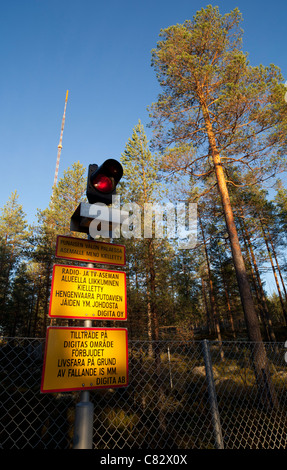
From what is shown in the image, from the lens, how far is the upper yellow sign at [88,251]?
8.55ft

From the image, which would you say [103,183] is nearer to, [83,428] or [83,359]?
[83,359]

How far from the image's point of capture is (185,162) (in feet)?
34.8

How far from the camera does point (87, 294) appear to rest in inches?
98.7

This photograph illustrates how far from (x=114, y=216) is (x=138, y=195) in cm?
1101

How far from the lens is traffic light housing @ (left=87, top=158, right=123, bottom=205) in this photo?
8.98 feet

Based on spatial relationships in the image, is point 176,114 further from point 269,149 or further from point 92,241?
point 92,241

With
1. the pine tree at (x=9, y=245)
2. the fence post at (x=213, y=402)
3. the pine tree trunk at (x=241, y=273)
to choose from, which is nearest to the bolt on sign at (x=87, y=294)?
the fence post at (x=213, y=402)

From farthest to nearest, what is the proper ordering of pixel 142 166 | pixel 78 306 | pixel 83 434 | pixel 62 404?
pixel 142 166
pixel 62 404
pixel 78 306
pixel 83 434

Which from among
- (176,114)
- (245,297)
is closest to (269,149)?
(176,114)

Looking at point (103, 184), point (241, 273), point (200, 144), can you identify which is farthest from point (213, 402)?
point (200, 144)

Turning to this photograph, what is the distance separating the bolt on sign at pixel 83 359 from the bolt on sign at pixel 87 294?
150 millimetres

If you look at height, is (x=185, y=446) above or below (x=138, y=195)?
below

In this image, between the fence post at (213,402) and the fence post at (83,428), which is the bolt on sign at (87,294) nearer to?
the fence post at (83,428)

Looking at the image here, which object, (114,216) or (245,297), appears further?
(245,297)
